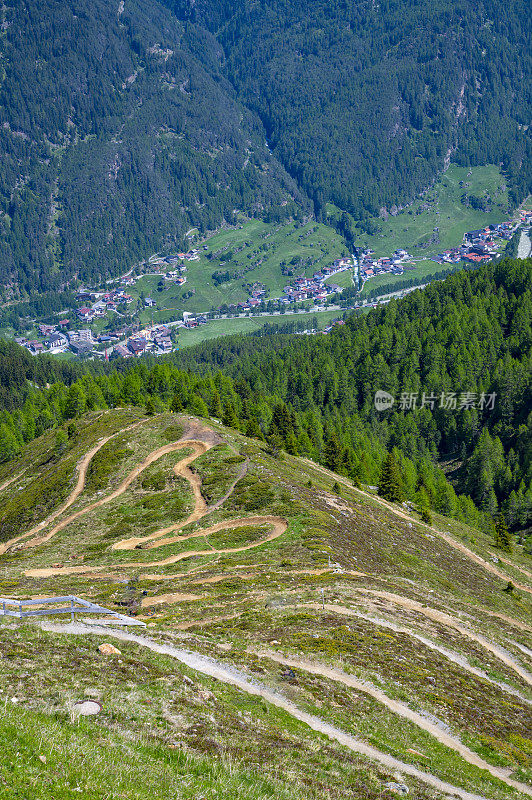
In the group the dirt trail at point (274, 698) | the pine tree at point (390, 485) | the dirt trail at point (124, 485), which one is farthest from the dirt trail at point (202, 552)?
the pine tree at point (390, 485)

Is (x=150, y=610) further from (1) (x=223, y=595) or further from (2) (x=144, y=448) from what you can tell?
(2) (x=144, y=448)

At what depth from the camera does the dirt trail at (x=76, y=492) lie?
3396 inches

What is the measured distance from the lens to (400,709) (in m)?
35.2

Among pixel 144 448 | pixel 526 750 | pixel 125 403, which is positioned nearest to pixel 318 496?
pixel 144 448

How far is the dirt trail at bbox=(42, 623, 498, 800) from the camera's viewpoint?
91.8 ft

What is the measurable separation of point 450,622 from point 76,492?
63358mm

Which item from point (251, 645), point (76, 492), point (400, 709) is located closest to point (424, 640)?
point (400, 709)

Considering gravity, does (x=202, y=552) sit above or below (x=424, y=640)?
below

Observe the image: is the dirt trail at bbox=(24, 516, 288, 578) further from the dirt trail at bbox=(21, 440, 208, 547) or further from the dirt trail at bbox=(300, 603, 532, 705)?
the dirt trail at bbox=(300, 603, 532, 705)

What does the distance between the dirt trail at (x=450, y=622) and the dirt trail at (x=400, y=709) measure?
1733 centimetres

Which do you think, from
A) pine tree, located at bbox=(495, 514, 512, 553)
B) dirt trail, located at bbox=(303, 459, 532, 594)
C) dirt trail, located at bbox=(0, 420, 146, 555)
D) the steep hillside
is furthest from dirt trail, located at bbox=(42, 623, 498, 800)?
pine tree, located at bbox=(495, 514, 512, 553)

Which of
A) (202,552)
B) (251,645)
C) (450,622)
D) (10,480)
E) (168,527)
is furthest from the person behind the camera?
(10,480)

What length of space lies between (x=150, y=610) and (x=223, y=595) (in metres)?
7.03

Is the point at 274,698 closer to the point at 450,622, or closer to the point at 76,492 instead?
the point at 450,622
